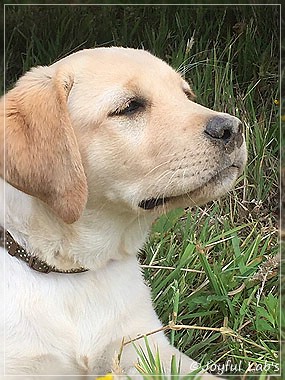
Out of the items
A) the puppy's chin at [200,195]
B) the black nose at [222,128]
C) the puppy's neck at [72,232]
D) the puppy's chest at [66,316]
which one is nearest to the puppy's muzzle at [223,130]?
the black nose at [222,128]

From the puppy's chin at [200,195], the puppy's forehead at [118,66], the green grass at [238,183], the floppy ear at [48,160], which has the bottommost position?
the green grass at [238,183]

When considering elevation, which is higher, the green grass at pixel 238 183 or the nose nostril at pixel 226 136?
the nose nostril at pixel 226 136

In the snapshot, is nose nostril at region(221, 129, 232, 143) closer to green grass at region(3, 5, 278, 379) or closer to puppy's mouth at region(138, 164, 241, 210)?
puppy's mouth at region(138, 164, 241, 210)

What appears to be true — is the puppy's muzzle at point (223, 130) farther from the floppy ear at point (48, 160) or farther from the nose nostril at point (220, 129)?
the floppy ear at point (48, 160)

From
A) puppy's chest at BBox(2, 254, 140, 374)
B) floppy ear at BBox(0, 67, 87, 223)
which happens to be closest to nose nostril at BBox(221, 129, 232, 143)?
floppy ear at BBox(0, 67, 87, 223)

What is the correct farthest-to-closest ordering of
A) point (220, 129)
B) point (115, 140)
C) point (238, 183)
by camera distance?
point (238, 183), point (115, 140), point (220, 129)

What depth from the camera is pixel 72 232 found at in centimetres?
290

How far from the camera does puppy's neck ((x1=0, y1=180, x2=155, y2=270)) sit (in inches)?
111

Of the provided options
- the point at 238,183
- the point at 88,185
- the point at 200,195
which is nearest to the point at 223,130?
the point at 200,195

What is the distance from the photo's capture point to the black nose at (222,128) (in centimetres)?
268

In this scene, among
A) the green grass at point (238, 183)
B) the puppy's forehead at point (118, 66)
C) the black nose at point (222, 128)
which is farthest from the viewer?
the green grass at point (238, 183)

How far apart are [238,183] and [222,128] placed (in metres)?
1.34

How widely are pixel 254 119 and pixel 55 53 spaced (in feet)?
Answer: 3.77

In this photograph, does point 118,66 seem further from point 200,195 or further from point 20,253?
point 20,253
